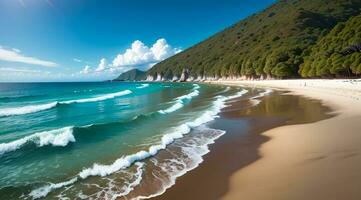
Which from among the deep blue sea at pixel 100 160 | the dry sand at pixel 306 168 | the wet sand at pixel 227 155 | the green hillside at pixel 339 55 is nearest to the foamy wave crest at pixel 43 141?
the deep blue sea at pixel 100 160

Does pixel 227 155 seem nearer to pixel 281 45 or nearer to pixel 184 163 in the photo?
pixel 184 163

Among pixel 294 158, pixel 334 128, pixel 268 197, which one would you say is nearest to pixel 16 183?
pixel 268 197

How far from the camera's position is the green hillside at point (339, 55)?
45.5 meters

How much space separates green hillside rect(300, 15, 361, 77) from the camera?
45.5m

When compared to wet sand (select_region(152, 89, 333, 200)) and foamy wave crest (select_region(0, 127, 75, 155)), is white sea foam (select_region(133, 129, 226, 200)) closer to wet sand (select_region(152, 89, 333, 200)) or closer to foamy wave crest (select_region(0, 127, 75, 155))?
wet sand (select_region(152, 89, 333, 200))

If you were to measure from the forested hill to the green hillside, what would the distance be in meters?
0.29

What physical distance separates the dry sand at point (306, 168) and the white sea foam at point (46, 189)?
5077mm

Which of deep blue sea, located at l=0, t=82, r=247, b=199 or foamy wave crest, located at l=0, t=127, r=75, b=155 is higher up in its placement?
foamy wave crest, located at l=0, t=127, r=75, b=155

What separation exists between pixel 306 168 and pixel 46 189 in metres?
7.90

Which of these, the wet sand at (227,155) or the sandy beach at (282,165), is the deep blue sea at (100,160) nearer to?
the wet sand at (227,155)

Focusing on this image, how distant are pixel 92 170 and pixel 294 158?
6.98 metres

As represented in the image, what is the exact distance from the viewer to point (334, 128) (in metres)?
13.0

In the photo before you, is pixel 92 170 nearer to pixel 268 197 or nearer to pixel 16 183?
pixel 16 183

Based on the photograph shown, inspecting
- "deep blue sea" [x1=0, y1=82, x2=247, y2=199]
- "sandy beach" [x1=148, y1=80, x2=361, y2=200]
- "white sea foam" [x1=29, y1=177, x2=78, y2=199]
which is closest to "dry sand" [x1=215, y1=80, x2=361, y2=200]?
"sandy beach" [x1=148, y1=80, x2=361, y2=200]
